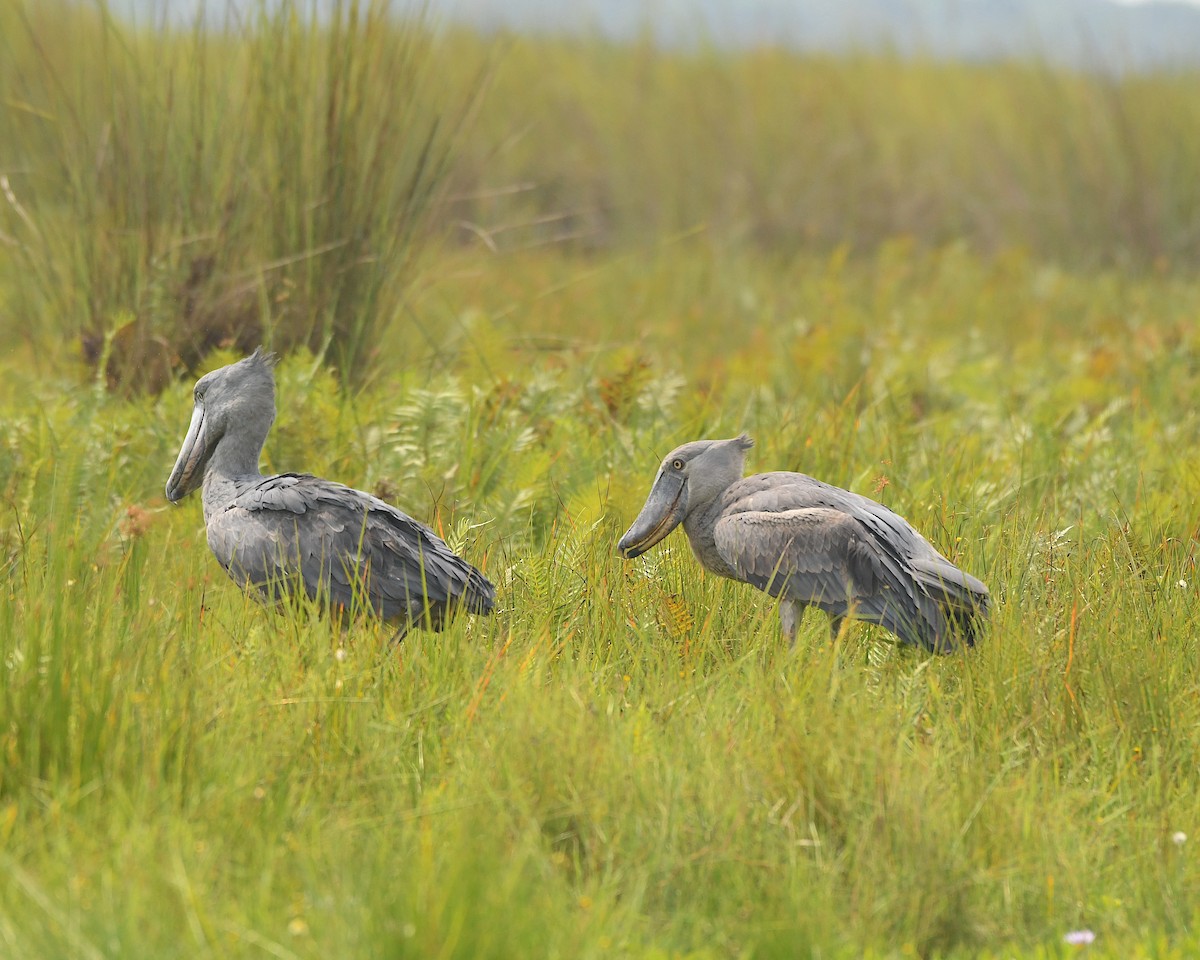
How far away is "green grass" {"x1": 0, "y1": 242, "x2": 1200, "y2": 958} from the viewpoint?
2.67 metres

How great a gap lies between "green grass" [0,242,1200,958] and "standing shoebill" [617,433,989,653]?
0.38 ft

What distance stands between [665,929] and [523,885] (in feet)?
1.01

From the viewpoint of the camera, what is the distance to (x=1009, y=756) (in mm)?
3398

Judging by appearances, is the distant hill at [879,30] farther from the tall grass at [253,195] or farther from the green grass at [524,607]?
the tall grass at [253,195]

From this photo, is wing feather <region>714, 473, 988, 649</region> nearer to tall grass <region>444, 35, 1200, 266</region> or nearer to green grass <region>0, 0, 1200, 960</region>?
green grass <region>0, 0, 1200, 960</region>

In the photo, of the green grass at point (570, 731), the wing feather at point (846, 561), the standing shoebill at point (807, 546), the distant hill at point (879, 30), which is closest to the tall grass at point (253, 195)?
the green grass at point (570, 731)

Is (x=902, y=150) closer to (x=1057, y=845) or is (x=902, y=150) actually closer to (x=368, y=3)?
(x=368, y=3)

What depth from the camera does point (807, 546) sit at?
391cm

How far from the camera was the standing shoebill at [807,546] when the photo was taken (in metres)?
3.78

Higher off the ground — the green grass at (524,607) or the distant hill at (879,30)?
the distant hill at (879,30)

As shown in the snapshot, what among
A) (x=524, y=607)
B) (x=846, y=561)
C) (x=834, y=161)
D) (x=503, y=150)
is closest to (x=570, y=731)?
(x=524, y=607)

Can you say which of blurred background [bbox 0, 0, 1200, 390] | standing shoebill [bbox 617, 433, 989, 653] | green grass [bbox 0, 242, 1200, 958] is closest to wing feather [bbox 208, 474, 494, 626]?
green grass [bbox 0, 242, 1200, 958]

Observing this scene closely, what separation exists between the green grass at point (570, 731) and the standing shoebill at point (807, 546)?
0.38 feet

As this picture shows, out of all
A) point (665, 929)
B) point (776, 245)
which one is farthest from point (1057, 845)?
point (776, 245)
